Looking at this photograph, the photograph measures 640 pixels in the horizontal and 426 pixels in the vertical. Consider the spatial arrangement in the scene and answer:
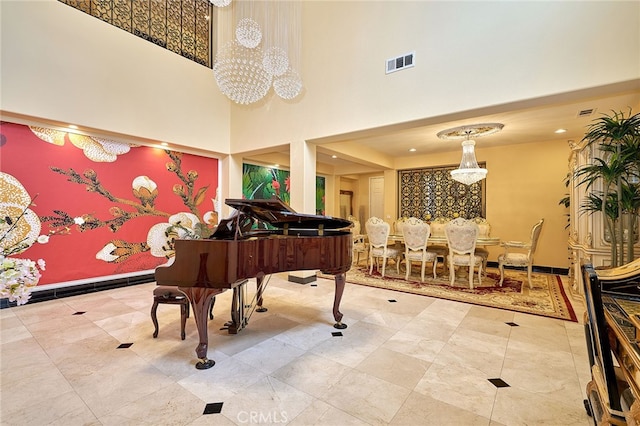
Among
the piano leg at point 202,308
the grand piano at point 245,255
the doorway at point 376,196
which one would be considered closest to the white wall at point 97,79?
the grand piano at point 245,255

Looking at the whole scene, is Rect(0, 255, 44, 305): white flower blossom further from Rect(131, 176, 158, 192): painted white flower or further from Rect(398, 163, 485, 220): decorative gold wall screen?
Rect(398, 163, 485, 220): decorative gold wall screen

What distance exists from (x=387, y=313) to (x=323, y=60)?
14.1 ft

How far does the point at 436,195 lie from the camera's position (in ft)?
25.4

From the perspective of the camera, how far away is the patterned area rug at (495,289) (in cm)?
367

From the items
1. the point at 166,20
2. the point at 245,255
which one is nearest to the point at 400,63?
the point at 245,255

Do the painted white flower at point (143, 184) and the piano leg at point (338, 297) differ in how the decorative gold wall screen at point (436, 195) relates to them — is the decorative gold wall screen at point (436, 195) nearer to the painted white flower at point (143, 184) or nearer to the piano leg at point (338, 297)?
the piano leg at point (338, 297)

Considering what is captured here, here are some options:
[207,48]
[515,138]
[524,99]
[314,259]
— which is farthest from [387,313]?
[207,48]

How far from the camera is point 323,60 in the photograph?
4.68 meters

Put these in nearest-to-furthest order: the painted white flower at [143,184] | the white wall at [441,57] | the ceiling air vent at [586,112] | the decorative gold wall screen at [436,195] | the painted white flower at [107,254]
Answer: the white wall at [441,57], the ceiling air vent at [586,112], the painted white flower at [107,254], the painted white flower at [143,184], the decorative gold wall screen at [436,195]

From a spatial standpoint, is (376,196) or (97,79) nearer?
(97,79)

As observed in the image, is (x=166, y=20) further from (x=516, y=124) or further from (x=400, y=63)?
(x=516, y=124)

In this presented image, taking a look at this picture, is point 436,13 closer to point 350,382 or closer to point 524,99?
point 524,99

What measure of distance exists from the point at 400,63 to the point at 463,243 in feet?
10.3

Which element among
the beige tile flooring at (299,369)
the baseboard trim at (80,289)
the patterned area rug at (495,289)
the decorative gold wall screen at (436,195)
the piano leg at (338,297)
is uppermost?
the decorative gold wall screen at (436,195)
